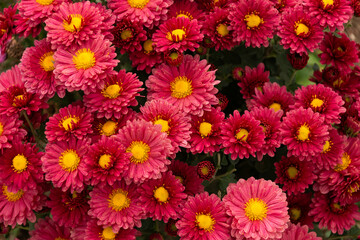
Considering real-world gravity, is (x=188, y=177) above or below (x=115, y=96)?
below

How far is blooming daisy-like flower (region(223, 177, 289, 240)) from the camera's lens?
1329mm

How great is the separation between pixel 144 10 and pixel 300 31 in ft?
2.07

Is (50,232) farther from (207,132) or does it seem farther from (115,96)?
(207,132)

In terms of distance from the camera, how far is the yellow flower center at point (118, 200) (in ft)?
4.56

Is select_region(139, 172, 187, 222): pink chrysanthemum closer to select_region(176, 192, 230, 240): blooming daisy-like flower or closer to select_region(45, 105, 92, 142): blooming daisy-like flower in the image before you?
select_region(176, 192, 230, 240): blooming daisy-like flower

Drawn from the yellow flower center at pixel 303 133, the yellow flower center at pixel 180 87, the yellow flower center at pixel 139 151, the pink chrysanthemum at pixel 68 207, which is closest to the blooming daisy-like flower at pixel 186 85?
the yellow flower center at pixel 180 87

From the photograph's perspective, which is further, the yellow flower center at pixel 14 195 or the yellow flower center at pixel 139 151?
the yellow flower center at pixel 14 195

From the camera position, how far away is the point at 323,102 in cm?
155

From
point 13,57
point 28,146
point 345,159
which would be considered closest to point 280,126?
point 345,159

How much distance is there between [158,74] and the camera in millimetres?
1523

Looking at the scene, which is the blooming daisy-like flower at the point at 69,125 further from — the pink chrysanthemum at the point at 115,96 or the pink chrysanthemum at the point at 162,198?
the pink chrysanthemum at the point at 162,198

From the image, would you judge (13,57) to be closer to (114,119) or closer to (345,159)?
(114,119)

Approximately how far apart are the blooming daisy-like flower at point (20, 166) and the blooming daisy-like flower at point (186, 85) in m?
0.49

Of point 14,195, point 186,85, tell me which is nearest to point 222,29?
point 186,85
